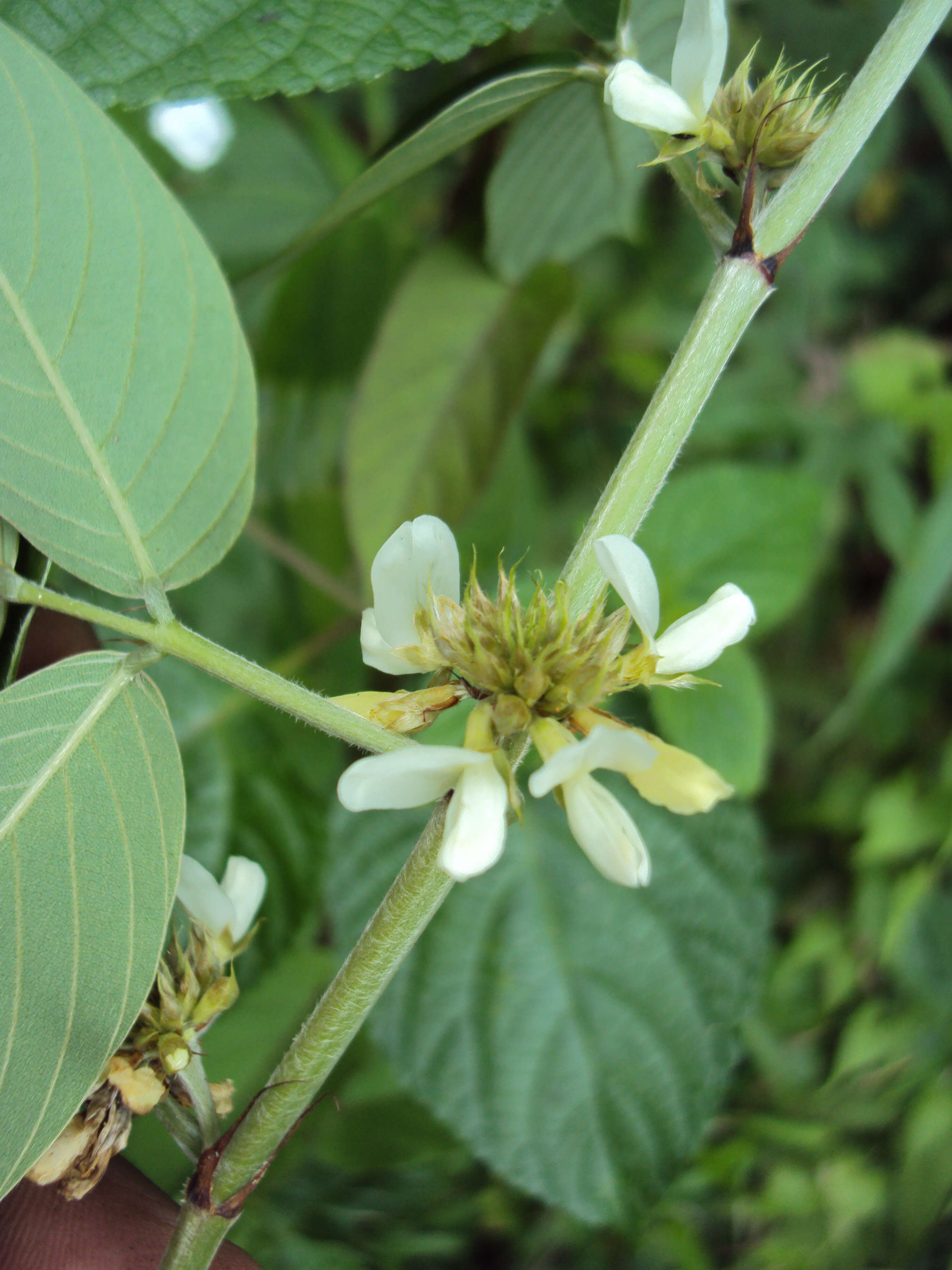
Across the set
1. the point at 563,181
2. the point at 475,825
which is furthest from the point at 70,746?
the point at 563,181

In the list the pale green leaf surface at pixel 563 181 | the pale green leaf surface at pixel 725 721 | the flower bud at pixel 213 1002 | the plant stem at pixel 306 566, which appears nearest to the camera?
the flower bud at pixel 213 1002

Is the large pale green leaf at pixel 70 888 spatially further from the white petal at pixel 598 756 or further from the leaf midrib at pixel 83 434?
the white petal at pixel 598 756

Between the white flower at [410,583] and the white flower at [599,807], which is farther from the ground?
the white flower at [410,583]

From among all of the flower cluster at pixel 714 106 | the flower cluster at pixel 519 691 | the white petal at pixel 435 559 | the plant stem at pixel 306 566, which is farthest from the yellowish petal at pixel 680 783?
the plant stem at pixel 306 566

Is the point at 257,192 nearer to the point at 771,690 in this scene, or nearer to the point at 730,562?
the point at 730,562

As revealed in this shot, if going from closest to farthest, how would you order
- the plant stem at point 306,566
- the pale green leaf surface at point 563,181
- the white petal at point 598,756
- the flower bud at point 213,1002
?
the white petal at point 598,756
the flower bud at point 213,1002
the pale green leaf surface at point 563,181
the plant stem at point 306,566

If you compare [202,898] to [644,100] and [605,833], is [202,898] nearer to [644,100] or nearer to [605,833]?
[605,833]

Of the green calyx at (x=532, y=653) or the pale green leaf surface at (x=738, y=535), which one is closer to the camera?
the green calyx at (x=532, y=653)

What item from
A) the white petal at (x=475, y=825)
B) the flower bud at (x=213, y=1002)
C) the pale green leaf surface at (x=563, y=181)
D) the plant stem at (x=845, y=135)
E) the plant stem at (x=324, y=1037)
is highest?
the pale green leaf surface at (x=563, y=181)

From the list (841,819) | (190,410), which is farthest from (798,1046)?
(190,410)
